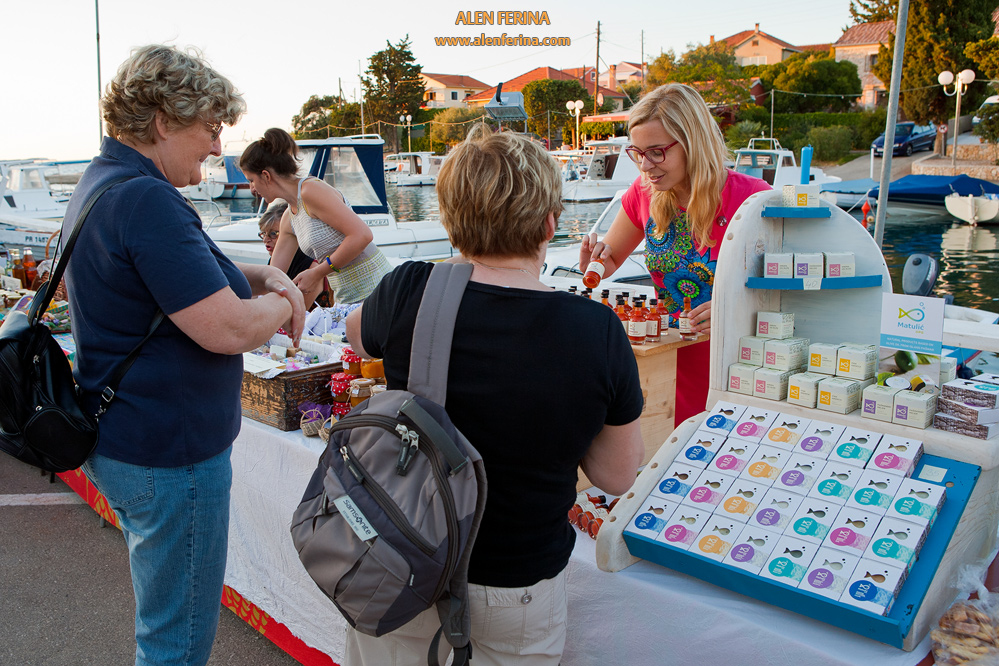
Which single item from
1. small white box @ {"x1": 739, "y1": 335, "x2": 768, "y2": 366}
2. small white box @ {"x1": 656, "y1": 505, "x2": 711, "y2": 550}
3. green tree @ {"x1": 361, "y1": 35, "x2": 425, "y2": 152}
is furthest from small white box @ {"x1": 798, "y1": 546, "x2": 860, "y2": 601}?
green tree @ {"x1": 361, "y1": 35, "x2": 425, "y2": 152}

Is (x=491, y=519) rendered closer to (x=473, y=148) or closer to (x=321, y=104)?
(x=473, y=148)

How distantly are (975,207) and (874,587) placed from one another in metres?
19.7

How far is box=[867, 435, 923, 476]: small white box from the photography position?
58.9 inches

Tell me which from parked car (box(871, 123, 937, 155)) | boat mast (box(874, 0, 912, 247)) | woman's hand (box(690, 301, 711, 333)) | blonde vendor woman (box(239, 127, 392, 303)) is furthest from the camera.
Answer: parked car (box(871, 123, 937, 155))

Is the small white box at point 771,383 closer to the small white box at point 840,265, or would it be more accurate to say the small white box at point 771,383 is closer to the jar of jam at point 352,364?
the small white box at point 840,265

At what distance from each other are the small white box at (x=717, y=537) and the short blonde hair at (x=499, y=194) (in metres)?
0.74

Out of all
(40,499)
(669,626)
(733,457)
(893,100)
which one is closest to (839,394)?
(733,457)

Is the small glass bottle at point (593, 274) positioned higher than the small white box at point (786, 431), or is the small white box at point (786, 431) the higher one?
the small glass bottle at point (593, 274)

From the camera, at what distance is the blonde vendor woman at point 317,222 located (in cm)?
322

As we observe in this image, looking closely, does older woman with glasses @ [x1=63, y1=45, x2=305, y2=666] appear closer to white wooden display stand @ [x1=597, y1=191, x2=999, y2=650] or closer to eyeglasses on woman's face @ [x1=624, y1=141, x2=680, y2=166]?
white wooden display stand @ [x1=597, y1=191, x2=999, y2=650]

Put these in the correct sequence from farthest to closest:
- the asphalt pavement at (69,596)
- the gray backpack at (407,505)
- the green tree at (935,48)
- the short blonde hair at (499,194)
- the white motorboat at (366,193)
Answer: the green tree at (935,48)
the white motorboat at (366,193)
the asphalt pavement at (69,596)
the short blonde hair at (499,194)
the gray backpack at (407,505)

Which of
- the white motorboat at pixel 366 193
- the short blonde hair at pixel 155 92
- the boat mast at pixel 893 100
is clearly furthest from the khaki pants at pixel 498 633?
the white motorboat at pixel 366 193

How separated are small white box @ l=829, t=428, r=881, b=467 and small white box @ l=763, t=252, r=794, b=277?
462 mm

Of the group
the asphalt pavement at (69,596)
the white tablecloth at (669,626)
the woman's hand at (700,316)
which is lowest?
the asphalt pavement at (69,596)
